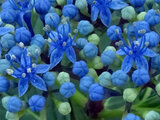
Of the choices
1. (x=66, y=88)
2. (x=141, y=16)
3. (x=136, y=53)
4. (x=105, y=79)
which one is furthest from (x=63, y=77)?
(x=141, y=16)

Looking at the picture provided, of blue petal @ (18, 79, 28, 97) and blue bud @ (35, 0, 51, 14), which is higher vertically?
blue bud @ (35, 0, 51, 14)

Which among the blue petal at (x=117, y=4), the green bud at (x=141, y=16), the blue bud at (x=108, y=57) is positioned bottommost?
the blue bud at (x=108, y=57)

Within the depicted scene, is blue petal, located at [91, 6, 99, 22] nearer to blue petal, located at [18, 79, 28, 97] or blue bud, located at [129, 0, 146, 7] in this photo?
blue bud, located at [129, 0, 146, 7]

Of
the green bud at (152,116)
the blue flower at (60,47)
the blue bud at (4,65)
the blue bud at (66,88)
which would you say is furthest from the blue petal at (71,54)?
the green bud at (152,116)

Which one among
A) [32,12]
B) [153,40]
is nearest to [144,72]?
[153,40]

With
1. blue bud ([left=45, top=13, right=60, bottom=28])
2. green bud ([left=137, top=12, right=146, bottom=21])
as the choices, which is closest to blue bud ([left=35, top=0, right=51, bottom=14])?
blue bud ([left=45, top=13, right=60, bottom=28])

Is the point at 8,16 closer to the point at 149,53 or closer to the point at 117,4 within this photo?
the point at 117,4

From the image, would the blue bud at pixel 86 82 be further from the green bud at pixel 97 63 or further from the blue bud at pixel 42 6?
the blue bud at pixel 42 6
